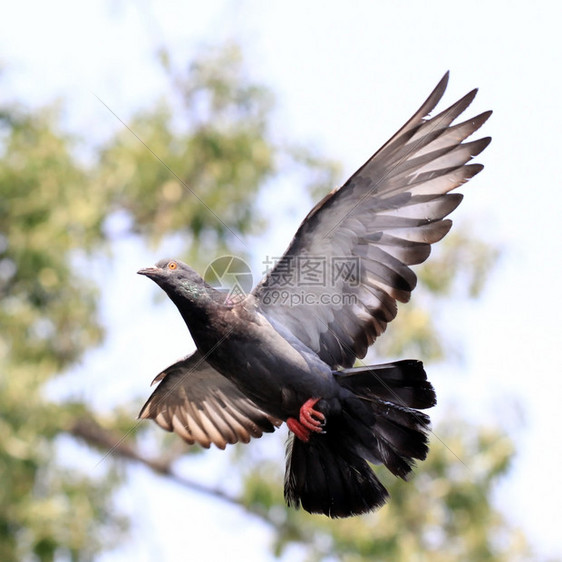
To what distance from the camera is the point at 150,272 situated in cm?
504

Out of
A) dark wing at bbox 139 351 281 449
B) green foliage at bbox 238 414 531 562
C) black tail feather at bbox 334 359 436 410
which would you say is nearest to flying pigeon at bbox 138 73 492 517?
black tail feather at bbox 334 359 436 410

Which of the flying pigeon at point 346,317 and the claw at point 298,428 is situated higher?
the flying pigeon at point 346,317

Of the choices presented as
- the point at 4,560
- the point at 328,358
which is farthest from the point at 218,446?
the point at 4,560

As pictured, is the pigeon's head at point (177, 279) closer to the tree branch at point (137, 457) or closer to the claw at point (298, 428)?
the claw at point (298, 428)

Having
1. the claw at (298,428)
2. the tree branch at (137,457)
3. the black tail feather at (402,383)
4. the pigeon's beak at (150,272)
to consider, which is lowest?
the claw at (298,428)

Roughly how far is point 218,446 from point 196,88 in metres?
6.52

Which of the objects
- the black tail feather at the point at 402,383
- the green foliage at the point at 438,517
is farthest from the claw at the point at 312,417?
the green foliage at the point at 438,517

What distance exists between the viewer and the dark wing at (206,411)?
19.8 ft

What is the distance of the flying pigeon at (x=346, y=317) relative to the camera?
482 cm

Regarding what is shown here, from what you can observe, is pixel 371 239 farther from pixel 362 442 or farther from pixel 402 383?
pixel 362 442

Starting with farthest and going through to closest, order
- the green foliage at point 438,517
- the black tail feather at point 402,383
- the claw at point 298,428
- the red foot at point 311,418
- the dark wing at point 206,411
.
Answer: the green foliage at point 438,517 → the dark wing at point 206,411 → the claw at point 298,428 → the red foot at point 311,418 → the black tail feather at point 402,383

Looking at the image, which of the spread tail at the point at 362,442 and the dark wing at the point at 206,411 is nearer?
the spread tail at the point at 362,442

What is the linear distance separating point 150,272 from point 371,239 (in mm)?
1209

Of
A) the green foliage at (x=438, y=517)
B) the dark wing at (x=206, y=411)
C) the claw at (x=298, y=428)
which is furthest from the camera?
the green foliage at (x=438, y=517)
